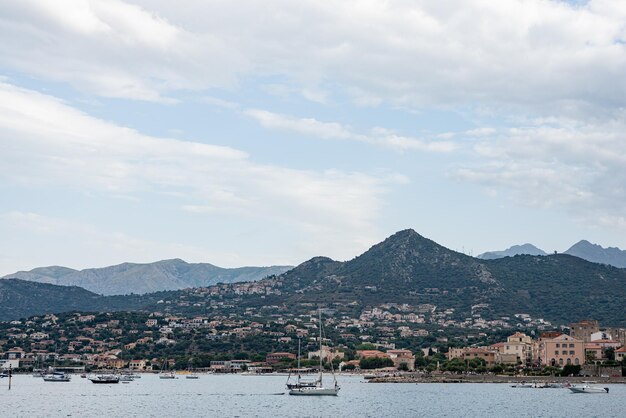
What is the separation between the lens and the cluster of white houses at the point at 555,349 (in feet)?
545

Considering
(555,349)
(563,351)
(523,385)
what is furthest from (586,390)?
(555,349)

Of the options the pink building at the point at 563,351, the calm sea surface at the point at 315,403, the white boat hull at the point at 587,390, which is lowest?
the calm sea surface at the point at 315,403

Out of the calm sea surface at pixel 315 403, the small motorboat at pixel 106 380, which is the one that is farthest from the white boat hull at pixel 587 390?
the small motorboat at pixel 106 380

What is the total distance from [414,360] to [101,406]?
112 metres

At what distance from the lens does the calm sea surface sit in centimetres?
8619

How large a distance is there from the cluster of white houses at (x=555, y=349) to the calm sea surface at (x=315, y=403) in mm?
34073

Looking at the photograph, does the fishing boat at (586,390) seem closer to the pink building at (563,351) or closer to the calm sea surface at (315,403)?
the calm sea surface at (315,403)

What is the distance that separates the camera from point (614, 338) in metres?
198

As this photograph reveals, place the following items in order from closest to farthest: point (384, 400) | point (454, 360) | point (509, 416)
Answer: point (509, 416), point (384, 400), point (454, 360)

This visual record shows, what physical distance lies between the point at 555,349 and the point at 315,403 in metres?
78.6

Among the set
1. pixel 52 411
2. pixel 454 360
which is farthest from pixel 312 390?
pixel 454 360

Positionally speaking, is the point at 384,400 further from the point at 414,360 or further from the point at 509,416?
the point at 414,360

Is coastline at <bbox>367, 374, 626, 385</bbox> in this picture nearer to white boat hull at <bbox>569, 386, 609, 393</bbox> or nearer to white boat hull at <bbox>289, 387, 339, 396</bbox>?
white boat hull at <bbox>569, 386, 609, 393</bbox>

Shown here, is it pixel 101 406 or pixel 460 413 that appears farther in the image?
pixel 101 406
